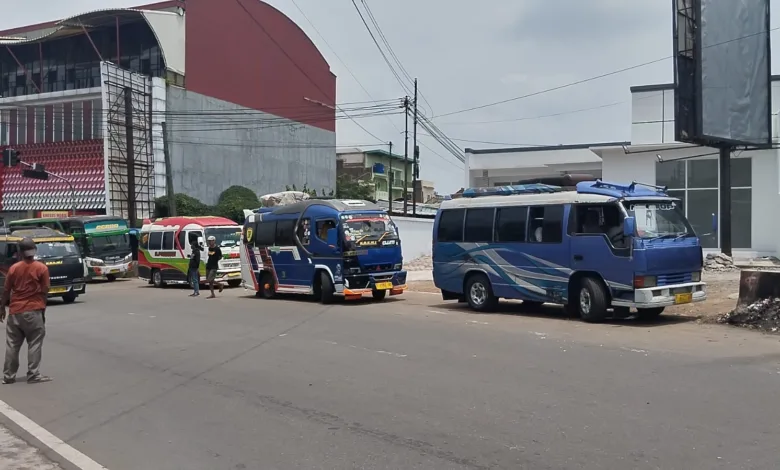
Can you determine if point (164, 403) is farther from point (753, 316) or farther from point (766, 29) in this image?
point (766, 29)

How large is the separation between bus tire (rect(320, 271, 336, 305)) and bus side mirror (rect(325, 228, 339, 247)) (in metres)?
0.91

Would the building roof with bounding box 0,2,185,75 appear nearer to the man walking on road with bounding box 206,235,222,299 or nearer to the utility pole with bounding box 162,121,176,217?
the utility pole with bounding box 162,121,176,217

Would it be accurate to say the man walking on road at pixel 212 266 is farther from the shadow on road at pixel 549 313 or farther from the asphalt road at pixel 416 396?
the asphalt road at pixel 416 396

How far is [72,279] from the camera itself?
22.7m

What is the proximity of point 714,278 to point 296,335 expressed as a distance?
13814mm

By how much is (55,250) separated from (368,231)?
Answer: 10.0m

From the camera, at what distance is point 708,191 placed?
104 ft

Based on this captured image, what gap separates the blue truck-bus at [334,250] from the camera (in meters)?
19.5

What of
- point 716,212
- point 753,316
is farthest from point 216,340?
point 716,212

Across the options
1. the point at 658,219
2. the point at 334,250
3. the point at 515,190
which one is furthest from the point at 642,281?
the point at 334,250

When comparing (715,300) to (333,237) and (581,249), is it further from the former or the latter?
(333,237)

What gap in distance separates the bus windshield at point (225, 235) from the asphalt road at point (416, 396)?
12613 millimetres

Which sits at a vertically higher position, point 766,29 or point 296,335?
point 766,29

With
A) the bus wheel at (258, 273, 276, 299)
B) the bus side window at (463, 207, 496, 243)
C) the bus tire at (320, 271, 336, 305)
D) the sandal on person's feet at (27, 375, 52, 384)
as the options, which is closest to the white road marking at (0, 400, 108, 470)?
the sandal on person's feet at (27, 375, 52, 384)
